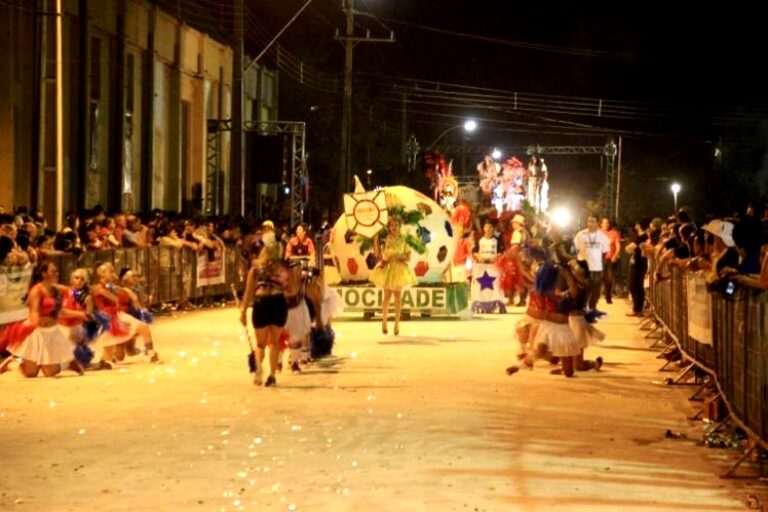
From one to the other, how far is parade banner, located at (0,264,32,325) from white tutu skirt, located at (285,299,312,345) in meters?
4.07

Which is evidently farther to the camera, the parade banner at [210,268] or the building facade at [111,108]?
the building facade at [111,108]

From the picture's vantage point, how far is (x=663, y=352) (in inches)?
786

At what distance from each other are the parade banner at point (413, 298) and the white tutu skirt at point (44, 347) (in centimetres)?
955

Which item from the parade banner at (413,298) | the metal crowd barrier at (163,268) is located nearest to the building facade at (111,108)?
the metal crowd barrier at (163,268)

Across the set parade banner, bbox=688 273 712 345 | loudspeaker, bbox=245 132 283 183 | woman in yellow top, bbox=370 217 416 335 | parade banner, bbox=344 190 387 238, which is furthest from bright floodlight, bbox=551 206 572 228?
parade banner, bbox=688 273 712 345

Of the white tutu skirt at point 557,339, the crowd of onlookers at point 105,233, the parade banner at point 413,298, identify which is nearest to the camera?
the white tutu skirt at point 557,339

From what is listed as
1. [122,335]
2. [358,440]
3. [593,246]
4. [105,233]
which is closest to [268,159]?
[593,246]

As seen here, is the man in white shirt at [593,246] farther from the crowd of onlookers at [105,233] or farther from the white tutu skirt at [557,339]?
the white tutu skirt at [557,339]

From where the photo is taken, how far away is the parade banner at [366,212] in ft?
83.5

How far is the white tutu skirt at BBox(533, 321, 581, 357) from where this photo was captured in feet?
56.2

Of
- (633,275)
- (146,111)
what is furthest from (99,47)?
(633,275)

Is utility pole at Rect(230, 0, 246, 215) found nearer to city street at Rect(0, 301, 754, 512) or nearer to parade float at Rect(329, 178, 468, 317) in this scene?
parade float at Rect(329, 178, 468, 317)

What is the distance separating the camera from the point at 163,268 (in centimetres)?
2880

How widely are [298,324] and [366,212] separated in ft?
27.5
